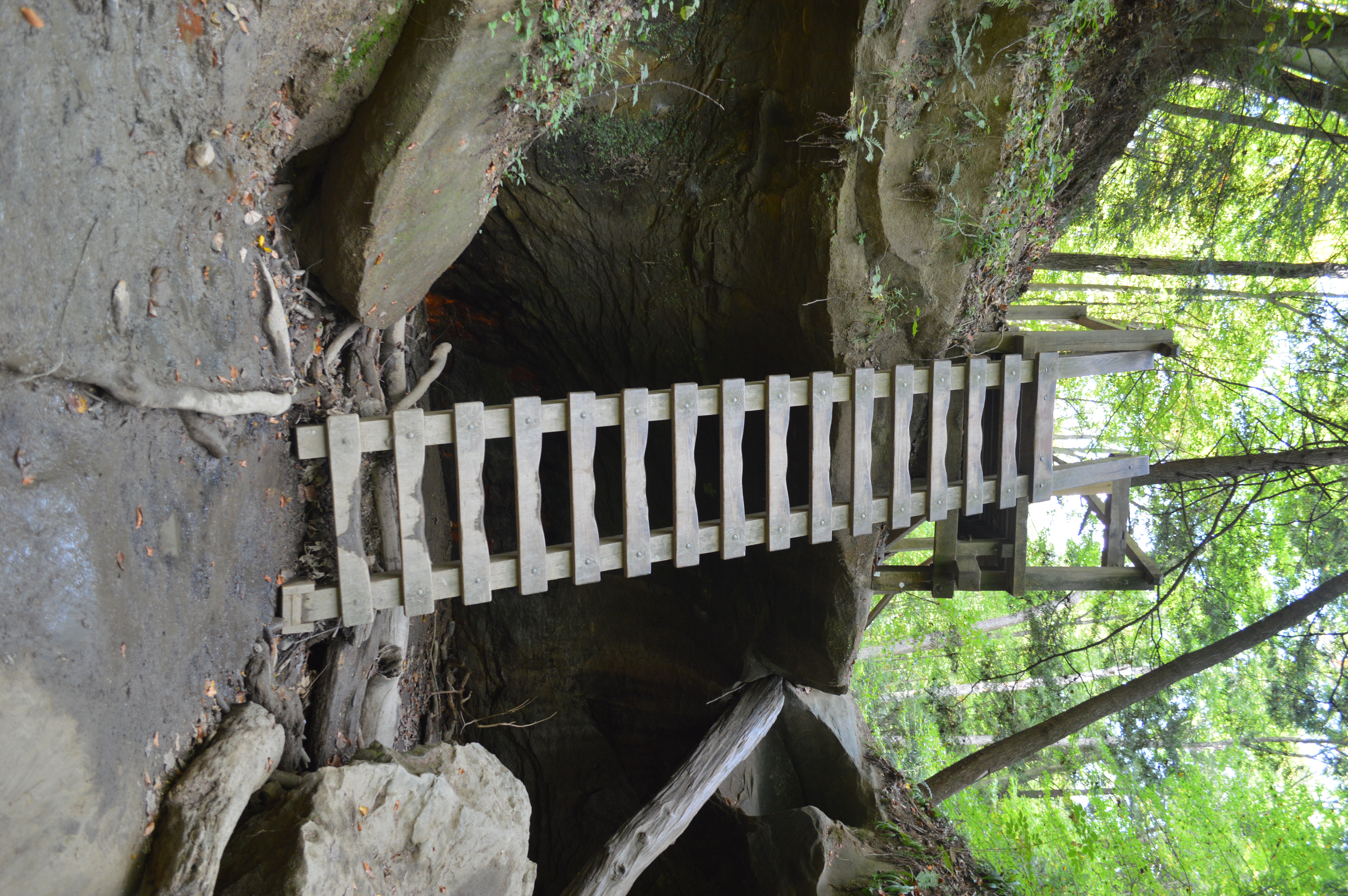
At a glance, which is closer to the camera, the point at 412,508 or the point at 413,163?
the point at 413,163

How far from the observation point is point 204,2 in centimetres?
244

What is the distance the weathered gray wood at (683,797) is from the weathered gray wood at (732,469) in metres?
1.86

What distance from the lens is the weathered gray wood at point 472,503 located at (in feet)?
10.7

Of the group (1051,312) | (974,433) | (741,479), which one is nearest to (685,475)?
(741,479)

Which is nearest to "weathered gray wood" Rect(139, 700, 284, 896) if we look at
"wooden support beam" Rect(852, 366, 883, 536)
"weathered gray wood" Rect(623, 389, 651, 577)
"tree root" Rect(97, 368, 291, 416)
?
"tree root" Rect(97, 368, 291, 416)

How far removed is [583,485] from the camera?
144 inches

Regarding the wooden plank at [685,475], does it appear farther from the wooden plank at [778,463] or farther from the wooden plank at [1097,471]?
the wooden plank at [1097,471]

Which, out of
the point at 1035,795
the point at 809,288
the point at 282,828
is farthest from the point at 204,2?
the point at 1035,795

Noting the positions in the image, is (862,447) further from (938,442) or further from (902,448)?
(938,442)

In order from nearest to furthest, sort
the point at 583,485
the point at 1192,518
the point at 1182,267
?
the point at 583,485 < the point at 1182,267 < the point at 1192,518

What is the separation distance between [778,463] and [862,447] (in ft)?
1.78

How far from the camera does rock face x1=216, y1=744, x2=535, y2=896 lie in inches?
98.4

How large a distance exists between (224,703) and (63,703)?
2.54ft

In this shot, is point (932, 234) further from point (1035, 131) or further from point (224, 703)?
point (224, 703)
